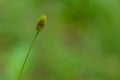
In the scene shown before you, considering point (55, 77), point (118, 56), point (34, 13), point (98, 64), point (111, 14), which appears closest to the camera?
point (55, 77)

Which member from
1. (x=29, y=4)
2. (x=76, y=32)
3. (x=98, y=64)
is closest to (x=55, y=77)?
(x=98, y=64)

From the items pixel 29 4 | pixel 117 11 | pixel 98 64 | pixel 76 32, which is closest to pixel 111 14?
pixel 117 11

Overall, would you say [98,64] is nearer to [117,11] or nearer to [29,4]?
[117,11]

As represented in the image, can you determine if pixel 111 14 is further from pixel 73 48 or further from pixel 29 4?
pixel 29 4

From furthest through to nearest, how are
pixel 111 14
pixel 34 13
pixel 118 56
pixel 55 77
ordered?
pixel 34 13 < pixel 111 14 < pixel 118 56 < pixel 55 77

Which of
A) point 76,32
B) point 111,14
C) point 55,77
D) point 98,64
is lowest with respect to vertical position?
point 55,77

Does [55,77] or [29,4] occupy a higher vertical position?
[29,4]

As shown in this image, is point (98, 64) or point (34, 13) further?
point (34, 13)
